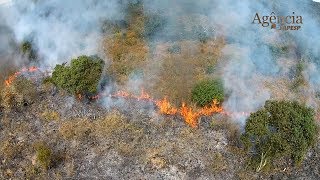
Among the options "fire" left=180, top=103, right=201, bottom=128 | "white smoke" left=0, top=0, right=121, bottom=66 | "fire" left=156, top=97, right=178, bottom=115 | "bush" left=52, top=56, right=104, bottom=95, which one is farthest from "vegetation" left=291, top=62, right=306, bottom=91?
"white smoke" left=0, top=0, right=121, bottom=66

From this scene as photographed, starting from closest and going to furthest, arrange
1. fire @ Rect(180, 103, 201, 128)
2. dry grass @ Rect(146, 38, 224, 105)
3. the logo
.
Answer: fire @ Rect(180, 103, 201, 128), dry grass @ Rect(146, 38, 224, 105), the logo

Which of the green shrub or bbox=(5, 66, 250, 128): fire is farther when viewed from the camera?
the green shrub

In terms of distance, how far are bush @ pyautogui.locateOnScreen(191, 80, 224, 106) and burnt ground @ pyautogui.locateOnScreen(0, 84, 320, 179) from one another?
0.68 m

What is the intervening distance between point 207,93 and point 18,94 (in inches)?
287

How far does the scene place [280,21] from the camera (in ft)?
68.8

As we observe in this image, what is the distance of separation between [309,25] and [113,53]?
8865mm

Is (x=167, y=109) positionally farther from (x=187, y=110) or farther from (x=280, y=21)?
(x=280, y=21)

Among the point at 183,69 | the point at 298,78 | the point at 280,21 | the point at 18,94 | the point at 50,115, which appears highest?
the point at 18,94

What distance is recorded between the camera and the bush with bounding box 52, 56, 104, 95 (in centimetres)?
1706

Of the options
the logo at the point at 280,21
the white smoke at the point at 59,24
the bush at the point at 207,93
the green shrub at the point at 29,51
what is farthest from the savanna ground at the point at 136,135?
the logo at the point at 280,21

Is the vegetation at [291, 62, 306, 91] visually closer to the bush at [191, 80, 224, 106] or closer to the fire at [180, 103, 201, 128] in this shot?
the bush at [191, 80, 224, 106]

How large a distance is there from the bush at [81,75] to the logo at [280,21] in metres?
7.86

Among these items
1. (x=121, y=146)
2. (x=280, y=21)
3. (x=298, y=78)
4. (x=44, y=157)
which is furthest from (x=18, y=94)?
(x=280, y=21)

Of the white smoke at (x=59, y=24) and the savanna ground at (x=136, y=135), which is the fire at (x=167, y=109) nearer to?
the savanna ground at (x=136, y=135)
